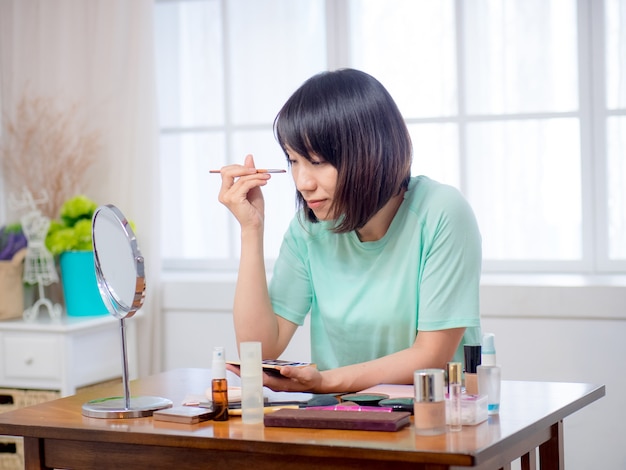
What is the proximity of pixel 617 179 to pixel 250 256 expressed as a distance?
1.66 m

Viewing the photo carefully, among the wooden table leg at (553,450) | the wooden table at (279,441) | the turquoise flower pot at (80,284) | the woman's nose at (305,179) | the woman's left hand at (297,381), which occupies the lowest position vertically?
the wooden table leg at (553,450)

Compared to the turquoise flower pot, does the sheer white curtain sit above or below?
above

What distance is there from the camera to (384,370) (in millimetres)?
1888

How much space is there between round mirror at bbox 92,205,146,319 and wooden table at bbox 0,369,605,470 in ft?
0.73

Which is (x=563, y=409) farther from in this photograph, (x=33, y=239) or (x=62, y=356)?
(x=33, y=239)

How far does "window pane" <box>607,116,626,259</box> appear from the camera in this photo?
3.23 meters

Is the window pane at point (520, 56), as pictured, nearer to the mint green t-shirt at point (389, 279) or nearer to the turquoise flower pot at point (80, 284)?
the mint green t-shirt at point (389, 279)

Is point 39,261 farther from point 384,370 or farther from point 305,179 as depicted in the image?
point 384,370

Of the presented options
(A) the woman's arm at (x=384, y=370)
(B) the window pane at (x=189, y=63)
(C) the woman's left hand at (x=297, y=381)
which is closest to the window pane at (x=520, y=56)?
(B) the window pane at (x=189, y=63)

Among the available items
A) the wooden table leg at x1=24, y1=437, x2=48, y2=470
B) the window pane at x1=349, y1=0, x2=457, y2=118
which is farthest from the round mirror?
the window pane at x1=349, y1=0, x2=457, y2=118

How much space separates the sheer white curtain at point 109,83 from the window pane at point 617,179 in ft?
5.50

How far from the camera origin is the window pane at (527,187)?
10.9 feet

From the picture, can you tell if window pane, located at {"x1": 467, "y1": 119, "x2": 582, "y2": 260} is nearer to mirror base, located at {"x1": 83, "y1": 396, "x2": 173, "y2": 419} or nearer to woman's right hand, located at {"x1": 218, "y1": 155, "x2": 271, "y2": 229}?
woman's right hand, located at {"x1": 218, "y1": 155, "x2": 271, "y2": 229}

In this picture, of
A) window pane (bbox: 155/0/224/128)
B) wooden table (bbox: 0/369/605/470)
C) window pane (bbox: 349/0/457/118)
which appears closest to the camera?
wooden table (bbox: 0/369/605/470)
